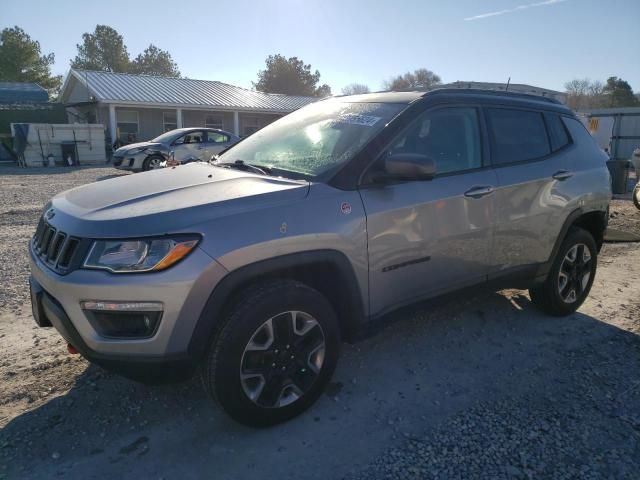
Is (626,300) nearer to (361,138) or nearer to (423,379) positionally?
(423,379)

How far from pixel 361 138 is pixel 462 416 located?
183cm

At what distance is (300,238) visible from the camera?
104 inches

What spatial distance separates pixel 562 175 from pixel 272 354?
2.89 m

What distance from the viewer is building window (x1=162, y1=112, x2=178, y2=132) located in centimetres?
2748

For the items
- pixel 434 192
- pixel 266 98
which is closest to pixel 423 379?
pixel 434 192

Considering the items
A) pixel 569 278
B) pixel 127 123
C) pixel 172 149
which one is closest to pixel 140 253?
pixel 569 278

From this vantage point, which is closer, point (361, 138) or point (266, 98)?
point (361, 138)

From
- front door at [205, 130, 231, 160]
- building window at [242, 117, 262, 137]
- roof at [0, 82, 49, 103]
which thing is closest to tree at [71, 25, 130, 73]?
roof at [0, 82, 49, 103]

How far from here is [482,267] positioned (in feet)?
11.9

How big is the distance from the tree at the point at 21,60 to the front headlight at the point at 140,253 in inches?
2019

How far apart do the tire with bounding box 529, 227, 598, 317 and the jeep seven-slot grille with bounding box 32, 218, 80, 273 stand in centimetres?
366

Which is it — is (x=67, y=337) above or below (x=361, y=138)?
below

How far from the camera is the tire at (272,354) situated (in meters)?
2.52

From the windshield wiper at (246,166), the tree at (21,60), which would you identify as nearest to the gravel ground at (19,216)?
the windshield wiper at (246,166)
